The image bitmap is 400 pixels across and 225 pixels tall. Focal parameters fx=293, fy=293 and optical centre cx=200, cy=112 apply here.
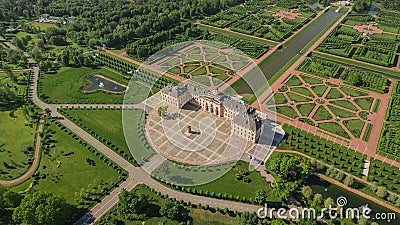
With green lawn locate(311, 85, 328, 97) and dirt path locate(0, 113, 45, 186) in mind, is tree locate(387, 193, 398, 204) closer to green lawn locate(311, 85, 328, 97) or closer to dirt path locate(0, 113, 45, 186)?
green lawn locate(311, 85, 328, 97)

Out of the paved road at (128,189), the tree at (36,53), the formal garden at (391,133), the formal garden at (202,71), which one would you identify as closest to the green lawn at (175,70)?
the formal garden at (202,71)

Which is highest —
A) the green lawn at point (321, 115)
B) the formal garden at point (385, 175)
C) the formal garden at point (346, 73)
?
the formal garden at point (346, 73)

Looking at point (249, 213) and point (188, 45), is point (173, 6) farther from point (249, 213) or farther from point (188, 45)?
point (249, 213)

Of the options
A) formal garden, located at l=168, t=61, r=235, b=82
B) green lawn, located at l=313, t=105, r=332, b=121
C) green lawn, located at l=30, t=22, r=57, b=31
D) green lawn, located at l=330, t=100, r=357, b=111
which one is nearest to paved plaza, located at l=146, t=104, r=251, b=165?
formal garden, located at l=168, t=61, r=235, b=82

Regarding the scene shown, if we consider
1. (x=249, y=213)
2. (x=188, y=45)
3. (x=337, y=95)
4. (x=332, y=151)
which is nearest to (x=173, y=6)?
(x=188, y=45)

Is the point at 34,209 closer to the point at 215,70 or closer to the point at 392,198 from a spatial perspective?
the point at 392,198

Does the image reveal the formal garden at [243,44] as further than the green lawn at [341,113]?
Yes

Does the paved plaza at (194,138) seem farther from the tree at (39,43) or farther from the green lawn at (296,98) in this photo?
the tree at (39,43)
